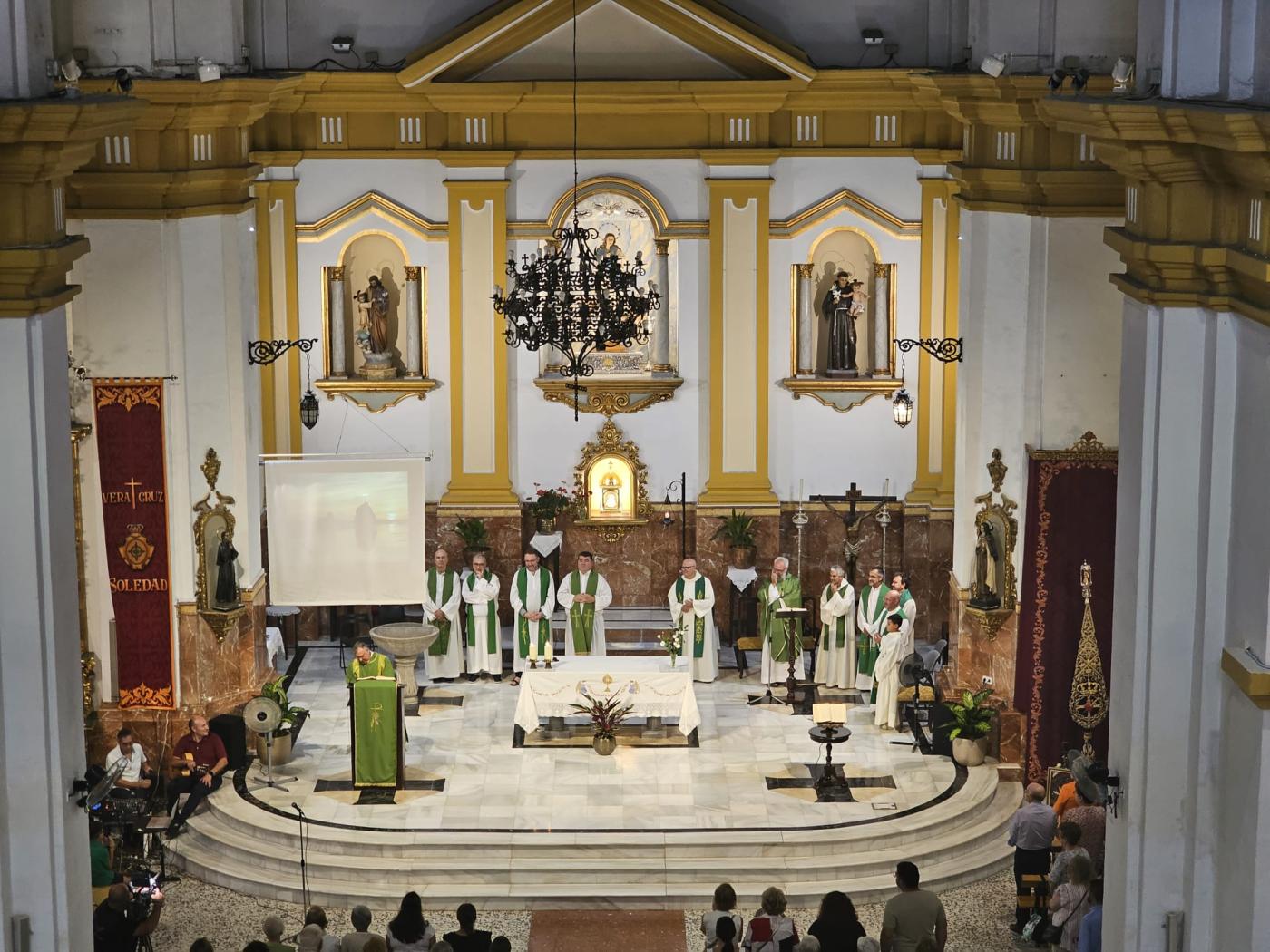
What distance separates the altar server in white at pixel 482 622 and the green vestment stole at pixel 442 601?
165 millimetres

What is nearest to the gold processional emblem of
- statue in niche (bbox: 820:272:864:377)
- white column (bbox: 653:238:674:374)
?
white column (bbox: 653:238:674:374)

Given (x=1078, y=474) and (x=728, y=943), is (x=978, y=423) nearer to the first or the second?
(x=1078, y=474)

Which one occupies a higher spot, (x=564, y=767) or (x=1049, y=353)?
(x=1049, y=353)

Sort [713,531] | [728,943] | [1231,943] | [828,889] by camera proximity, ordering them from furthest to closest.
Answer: [713,531] < [828,889] < [728,943] < [1231,943]

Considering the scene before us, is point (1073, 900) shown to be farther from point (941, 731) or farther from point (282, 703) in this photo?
point (282, 703)

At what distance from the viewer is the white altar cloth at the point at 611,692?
18.2 m

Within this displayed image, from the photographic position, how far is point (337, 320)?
21094 millimetres

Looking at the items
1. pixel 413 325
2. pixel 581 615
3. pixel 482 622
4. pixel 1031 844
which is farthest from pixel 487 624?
pixel 1031 844

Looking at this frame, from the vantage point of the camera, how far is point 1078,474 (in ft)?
54.9

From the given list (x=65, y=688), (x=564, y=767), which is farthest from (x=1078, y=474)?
(x=65, y=688)

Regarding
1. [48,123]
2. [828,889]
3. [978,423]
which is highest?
[48,123]

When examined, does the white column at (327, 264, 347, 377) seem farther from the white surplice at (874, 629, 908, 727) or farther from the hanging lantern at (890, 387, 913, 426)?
the white surplice at (874, 629, 908, 727)

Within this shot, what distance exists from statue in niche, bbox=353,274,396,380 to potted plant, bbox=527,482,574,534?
78.9 inches

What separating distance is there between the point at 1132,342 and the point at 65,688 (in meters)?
6.42
